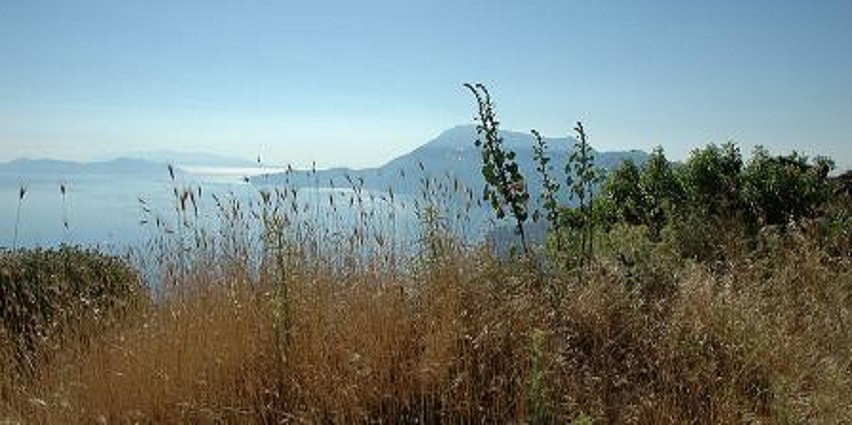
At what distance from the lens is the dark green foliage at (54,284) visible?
18.3 ft

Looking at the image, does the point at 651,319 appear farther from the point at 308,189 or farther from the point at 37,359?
the point at 37,359

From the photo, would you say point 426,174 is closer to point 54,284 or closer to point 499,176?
point 499,176

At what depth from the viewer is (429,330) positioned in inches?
160

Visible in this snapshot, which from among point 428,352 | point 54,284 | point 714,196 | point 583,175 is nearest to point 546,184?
point 583,175

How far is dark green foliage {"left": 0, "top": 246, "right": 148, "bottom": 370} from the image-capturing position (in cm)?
558

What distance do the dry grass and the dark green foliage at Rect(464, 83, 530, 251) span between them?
83cm

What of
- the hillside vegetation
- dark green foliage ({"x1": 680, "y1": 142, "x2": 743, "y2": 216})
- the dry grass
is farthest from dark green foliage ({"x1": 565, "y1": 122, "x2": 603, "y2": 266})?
dark green foliage ({"x1": 680, "y1": 142, "x2": 743, "y2": 216})

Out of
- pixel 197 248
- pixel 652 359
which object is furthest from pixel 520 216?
pixel 197 248

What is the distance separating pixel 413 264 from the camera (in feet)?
15.4

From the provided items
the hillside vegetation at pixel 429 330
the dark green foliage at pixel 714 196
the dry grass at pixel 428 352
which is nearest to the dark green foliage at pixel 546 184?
the hillside vegetation at pixel 429 330

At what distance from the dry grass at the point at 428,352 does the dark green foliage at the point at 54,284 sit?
28.7 inches

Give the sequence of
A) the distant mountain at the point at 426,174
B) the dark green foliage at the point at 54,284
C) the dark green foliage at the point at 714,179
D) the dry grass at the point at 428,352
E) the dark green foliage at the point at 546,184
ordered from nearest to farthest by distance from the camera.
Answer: the dry grass at the point at 428,352 → the distant mountain at the point at 426,174 → the dark green foliage at the point at 54,284 → the dark green foliage at the point at 546,184 → the dark green foliage at the point at 714,179

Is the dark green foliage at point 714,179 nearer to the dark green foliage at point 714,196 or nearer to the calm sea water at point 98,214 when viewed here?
the dark green foliage at point 714,196

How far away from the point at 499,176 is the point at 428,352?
205 centimetres
